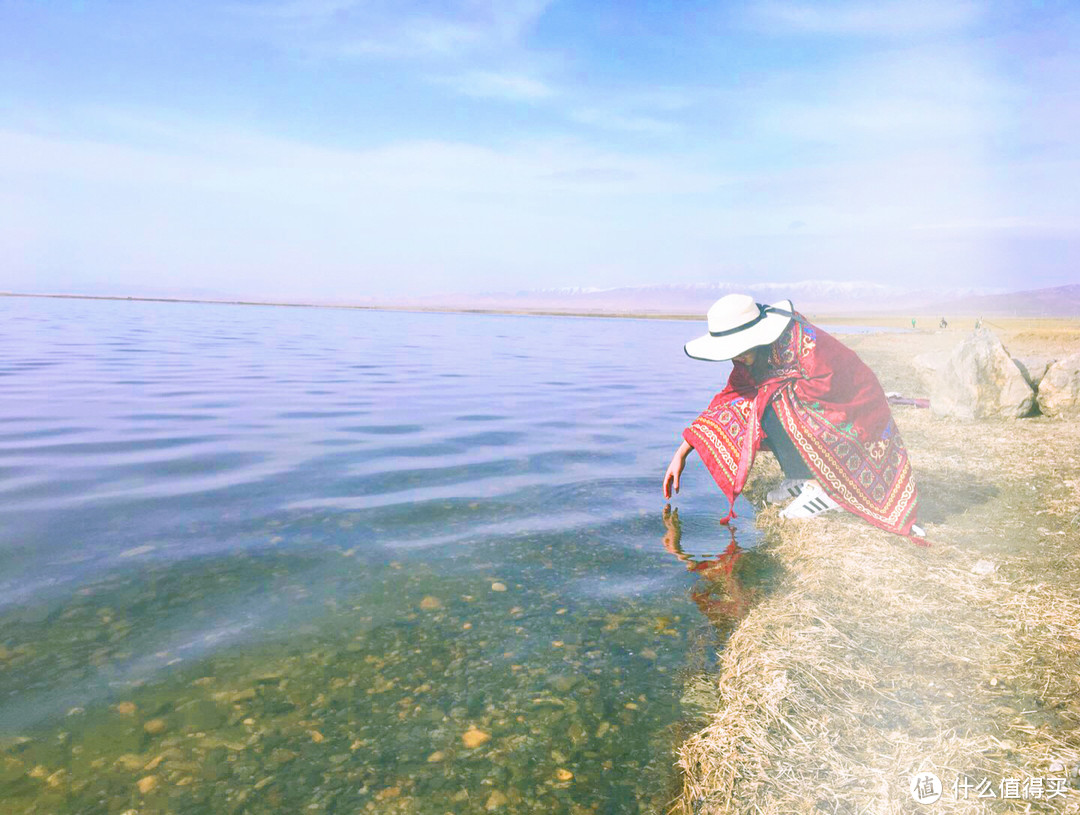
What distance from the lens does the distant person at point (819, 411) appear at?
18.7ft

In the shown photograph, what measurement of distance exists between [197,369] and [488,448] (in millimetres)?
12955

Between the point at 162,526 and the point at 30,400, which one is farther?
the point at 30,400

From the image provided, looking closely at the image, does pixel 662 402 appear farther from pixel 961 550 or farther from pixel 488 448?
pixel 961 550

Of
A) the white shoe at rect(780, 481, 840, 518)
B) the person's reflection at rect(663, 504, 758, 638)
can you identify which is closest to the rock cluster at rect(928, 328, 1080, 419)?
the white shoe at rect(780, 481, 840, 518)

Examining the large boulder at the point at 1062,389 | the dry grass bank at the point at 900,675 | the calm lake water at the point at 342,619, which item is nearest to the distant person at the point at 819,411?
the dry grass bank at the point at 900,675

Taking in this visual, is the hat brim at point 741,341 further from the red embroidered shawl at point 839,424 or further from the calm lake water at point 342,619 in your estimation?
the calm lake water at point 342,619

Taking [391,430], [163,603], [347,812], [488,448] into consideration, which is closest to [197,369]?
[391,430]

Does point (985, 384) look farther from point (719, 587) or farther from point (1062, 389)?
point (719, 587)

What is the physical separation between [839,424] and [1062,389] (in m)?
9.39

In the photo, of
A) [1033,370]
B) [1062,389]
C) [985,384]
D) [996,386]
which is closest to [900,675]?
[985,384]

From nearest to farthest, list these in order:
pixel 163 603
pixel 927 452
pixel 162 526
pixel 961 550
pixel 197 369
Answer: pixel 163 603 < pixel 961 550 < pixel 162 526 < pixel 927 452 < pixel 197 369

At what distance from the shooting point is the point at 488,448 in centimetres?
1017

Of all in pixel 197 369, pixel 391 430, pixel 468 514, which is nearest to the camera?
pixel 468 514

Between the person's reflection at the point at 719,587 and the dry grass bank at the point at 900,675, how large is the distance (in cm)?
23
